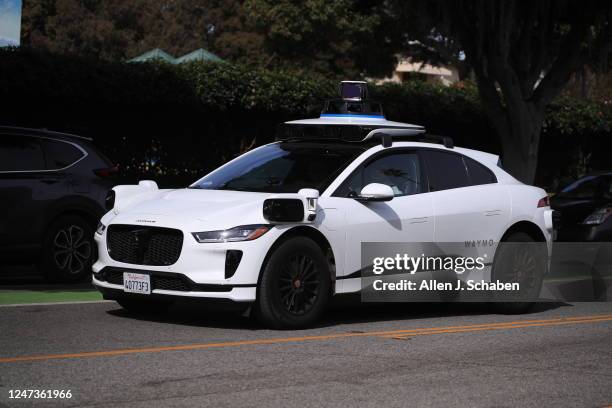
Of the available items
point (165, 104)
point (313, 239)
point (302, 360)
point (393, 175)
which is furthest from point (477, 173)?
point (165, 104)

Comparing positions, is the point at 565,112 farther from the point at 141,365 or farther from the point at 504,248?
the point at 141,365

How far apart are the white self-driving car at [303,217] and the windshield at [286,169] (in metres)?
0.01

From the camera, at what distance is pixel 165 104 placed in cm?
2062

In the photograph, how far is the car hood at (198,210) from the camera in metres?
9.07

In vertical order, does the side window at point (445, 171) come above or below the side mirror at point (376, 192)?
above

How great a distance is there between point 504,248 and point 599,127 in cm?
2027

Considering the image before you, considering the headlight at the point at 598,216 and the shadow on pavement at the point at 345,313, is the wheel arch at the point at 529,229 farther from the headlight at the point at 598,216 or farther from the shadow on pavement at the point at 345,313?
the headlight at the point at 598,216

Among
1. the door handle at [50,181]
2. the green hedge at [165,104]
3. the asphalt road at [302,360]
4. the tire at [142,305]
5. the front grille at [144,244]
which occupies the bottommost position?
the asphalt road at [302,360]

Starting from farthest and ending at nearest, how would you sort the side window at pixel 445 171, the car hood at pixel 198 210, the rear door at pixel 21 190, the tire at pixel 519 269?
the rear door at pixel 21 190, the tire at pixel 519 269, the side window at pixel 445 171, the car hood at pixel 198 210

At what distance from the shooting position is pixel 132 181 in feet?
66.8

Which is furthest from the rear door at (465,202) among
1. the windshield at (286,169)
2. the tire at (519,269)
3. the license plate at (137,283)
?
the license plate at (137,283)

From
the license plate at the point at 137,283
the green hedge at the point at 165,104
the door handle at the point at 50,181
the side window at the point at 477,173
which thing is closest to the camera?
Result: the license plate at the point at 137,283

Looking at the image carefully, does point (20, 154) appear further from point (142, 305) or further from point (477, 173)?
point (477, 173)

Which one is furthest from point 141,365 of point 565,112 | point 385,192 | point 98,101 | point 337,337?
point 565,112
